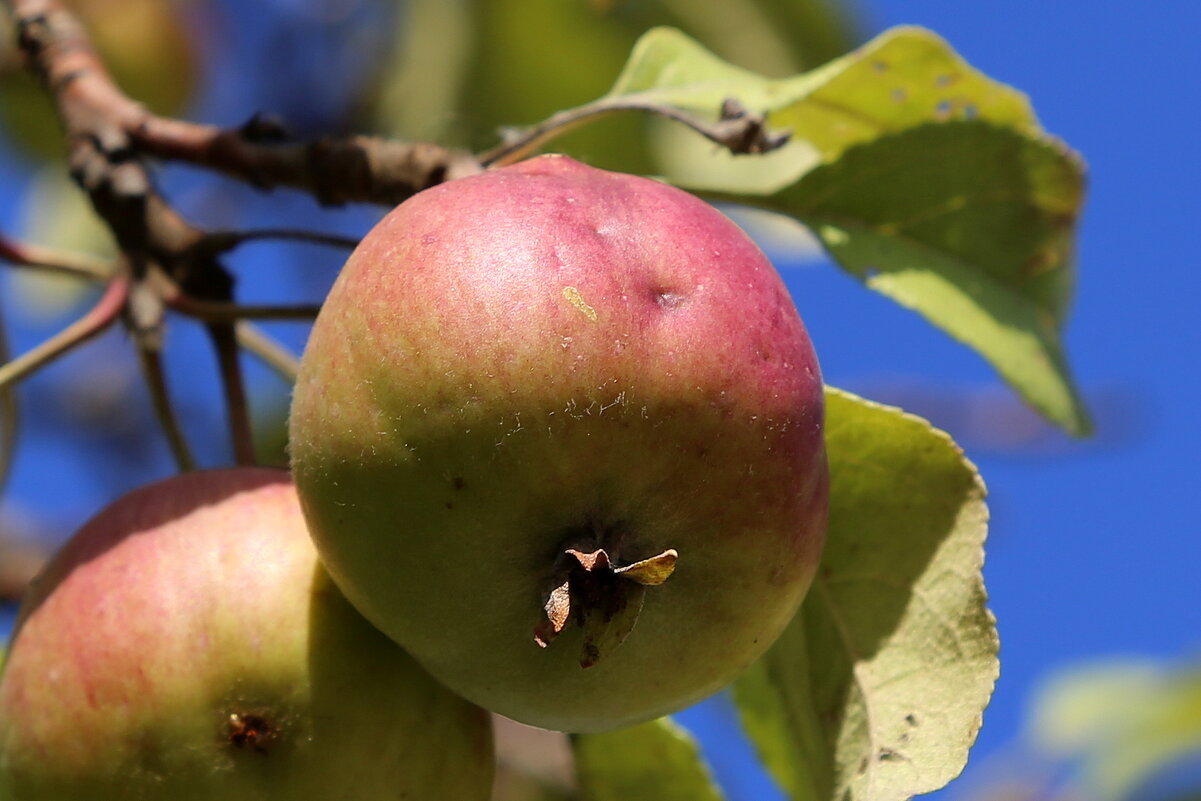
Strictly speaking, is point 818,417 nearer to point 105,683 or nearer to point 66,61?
point 105,683

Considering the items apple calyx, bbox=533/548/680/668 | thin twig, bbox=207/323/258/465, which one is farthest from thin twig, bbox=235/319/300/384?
apple calyx, bbox=533/548/680/668

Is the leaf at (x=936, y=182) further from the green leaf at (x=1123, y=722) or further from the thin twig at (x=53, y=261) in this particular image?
the green leaf at (x=1123, y=722)

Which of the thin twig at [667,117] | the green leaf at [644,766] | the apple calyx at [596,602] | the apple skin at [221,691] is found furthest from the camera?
the green leaf at [644,766]

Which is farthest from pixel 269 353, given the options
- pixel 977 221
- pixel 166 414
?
pixel 977 221

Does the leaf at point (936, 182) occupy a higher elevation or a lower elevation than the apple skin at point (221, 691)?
higher

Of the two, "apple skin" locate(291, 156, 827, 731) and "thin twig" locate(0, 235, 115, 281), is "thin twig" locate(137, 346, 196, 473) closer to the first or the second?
"thin twig" locate(0, 235, 115, 281)

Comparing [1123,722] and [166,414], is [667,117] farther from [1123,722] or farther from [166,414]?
[1123,722]

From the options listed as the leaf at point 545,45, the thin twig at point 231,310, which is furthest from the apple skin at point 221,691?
the leaf at point 545,45
